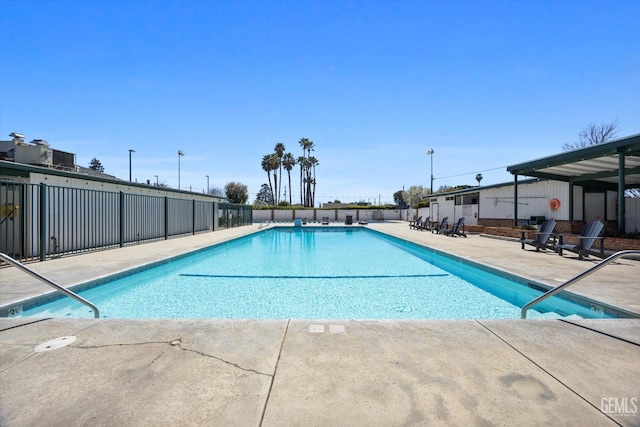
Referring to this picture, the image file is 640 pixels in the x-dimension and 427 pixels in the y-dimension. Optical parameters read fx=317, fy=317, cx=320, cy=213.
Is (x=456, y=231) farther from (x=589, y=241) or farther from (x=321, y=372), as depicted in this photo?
(x=321, y=372)

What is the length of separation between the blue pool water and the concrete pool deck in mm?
1515

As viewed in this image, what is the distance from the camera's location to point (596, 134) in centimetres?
2588

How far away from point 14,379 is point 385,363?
2567 millimetres

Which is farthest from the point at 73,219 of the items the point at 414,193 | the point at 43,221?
the point at 414,193

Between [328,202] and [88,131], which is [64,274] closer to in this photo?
[88,131]

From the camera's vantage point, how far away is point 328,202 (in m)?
48.2

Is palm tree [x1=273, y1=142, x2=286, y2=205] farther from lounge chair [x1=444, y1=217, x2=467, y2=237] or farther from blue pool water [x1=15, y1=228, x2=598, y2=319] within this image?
blue pool water [x1=15, y1=228, x2=598, y2=319]

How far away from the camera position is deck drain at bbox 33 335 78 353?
2.62 meters

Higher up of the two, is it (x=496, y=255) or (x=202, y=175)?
(x=202, y=175)

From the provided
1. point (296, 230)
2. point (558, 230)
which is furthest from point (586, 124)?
point (296, 230)

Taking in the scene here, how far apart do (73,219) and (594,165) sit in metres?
16.2

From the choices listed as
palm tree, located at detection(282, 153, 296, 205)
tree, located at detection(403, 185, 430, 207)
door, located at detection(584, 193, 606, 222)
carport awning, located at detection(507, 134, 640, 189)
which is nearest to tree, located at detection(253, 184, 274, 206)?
palm tree, located at detection(282, 153, 296, 205)

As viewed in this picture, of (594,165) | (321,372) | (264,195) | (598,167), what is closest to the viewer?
(321,372)

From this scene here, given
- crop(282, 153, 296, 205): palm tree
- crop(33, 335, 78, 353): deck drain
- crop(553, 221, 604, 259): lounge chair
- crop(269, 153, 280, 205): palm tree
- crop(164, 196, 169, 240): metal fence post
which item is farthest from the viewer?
crop(282, 153, 296, 205): palm tree
